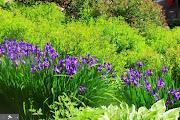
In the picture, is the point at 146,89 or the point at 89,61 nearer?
the point at 146,89

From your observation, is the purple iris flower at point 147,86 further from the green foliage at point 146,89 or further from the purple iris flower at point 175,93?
the purple iris flower at point 175,93

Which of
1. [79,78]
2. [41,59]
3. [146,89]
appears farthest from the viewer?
[41,59]

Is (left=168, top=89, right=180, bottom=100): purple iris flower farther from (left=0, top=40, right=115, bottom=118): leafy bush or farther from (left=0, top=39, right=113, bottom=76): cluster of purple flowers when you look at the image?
(left=0, top=39, right=113, bottom=76): cluster of purple flowers

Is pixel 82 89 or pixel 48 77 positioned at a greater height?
pixel 48 77

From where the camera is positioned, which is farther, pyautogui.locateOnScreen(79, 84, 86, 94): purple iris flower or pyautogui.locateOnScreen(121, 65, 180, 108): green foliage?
pyautogui.locateOnScreen(79, 84, 86, 94): purple iris flower

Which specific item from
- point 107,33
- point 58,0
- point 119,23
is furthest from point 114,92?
point 58,0

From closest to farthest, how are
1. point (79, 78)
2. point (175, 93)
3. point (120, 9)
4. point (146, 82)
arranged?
point (175, 93) < point (146, 82) < point (79, 78) < point (120, 9)

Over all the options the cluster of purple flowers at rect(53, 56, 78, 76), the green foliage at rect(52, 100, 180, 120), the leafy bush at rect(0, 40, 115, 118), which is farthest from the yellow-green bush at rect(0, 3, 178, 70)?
the green foliage at rect(52, 100, 180, 120)

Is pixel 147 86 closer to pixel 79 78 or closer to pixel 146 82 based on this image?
pixel 146 82

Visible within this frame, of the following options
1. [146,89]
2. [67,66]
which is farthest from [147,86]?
[67,66]

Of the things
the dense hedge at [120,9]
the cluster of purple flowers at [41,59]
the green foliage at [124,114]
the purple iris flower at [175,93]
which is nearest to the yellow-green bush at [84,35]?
the dense hedge at [120,9]

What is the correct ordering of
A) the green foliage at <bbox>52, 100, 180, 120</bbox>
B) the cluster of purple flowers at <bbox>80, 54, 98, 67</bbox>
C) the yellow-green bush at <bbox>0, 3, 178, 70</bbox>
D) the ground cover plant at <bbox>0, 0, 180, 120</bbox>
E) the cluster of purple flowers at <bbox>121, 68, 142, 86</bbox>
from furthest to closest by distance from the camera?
the yellow-green bush at <bbox>0, 3, 178, 70</bbox> < the cluster of purple flowers at <bbox>80, 54, 98, 67</bbox> < the cluster of purple flowers at <bbox>121, 68, 142, 86</bbox> < the ground cover plant at <bbox>0, 0, 180, 120</bbox> < the green foliage at <bbox>52, 100, 180, 120</bbox>

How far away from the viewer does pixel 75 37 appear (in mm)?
8898

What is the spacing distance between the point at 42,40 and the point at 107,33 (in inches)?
95.6
